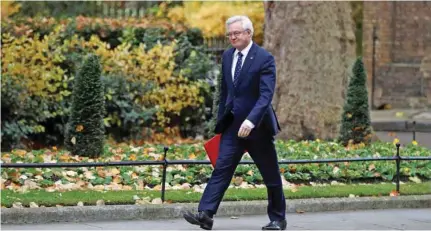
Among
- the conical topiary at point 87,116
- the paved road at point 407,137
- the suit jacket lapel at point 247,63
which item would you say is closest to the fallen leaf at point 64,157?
the conical topiary at point 87,116

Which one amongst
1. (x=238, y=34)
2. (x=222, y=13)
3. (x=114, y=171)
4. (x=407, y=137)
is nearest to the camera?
(x=238, y=34)

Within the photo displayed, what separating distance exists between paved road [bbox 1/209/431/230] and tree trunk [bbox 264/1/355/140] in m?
6.96

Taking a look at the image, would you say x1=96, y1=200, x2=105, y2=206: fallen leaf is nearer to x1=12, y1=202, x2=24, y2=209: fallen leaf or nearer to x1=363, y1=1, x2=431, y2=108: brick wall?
x1=12, y1=202, x2=24, y2=209: fallen leaf

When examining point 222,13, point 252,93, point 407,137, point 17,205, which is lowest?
point 407,137

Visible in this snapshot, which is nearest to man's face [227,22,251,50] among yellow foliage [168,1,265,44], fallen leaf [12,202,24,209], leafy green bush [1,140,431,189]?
fallen leaf [12,202,24,209]

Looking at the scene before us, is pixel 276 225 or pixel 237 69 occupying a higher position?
pixel 237 69

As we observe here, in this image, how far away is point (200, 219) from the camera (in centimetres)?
893

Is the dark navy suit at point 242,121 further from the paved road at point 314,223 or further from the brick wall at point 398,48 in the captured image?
the brick wall at point 398,48

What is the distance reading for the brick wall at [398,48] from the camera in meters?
34.7

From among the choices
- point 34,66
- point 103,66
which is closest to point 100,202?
point 34,66

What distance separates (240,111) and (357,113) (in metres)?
7.82

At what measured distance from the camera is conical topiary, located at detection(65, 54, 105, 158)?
14.0 m

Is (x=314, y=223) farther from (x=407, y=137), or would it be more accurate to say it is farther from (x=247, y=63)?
(x=407, y=137)

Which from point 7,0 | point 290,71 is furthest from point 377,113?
point 290,71
